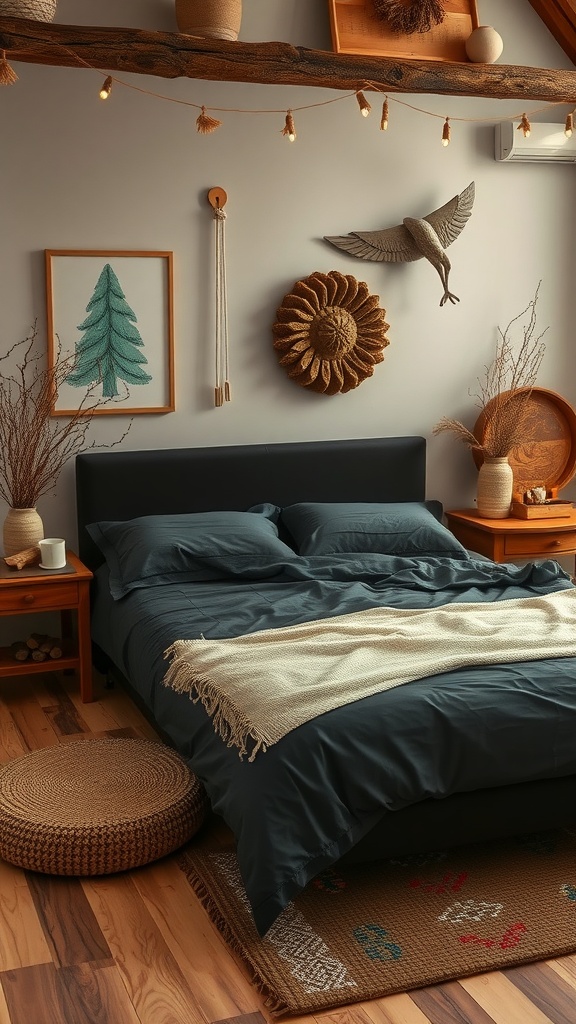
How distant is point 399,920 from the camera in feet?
8.86

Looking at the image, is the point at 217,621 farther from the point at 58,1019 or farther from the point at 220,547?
the point at 58,1019

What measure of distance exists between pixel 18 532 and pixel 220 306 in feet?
4.37

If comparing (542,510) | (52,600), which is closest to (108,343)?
(52,600)

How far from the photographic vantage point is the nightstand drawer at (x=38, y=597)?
13.5ft

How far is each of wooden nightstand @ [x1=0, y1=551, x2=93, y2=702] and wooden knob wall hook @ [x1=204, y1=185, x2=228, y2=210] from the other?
1.65 m

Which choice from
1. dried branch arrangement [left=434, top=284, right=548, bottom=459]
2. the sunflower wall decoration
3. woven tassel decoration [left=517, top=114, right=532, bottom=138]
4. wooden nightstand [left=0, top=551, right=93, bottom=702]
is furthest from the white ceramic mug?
woven tassel decoration [left=517, top=114, right=532, bottom=138]

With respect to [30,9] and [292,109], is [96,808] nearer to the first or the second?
[30,9]

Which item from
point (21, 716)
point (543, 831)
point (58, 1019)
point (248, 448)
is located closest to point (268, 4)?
point (248, 448)

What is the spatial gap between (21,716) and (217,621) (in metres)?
1.03

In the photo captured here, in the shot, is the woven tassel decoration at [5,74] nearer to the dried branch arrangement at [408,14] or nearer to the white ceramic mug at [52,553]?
the white ceramic mug at [52,553]

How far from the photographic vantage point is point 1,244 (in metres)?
4.42

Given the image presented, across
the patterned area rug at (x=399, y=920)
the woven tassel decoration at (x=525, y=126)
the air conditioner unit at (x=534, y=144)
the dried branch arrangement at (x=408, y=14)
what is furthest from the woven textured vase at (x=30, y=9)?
the patterned area rug at (x=399, y=920)

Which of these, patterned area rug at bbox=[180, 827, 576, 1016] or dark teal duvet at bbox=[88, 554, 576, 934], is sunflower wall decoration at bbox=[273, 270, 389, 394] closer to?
dark teal duvet at bbox=[88, 554, 576, 934]

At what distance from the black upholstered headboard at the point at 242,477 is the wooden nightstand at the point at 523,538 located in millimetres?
373
